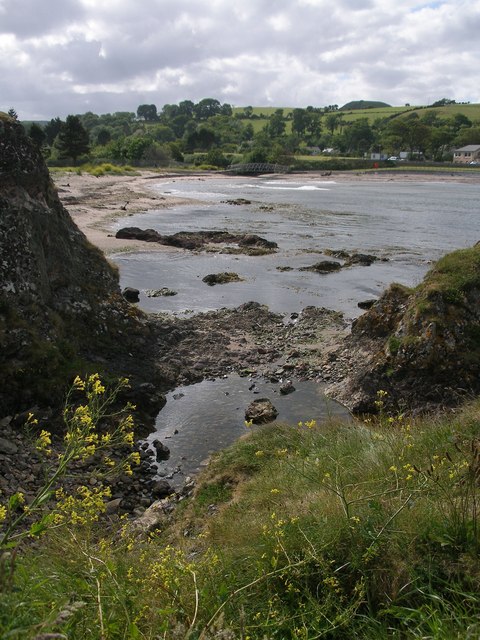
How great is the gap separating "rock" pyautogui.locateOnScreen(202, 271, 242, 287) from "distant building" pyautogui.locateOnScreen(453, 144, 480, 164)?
428 ft

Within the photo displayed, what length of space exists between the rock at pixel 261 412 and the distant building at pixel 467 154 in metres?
145

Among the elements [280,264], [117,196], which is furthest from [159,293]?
[117,196]

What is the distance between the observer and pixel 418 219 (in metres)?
58.2

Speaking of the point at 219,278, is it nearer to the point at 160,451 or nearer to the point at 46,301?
the point at 46,301

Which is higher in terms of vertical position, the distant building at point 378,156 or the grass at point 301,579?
the distant building at point 378,156

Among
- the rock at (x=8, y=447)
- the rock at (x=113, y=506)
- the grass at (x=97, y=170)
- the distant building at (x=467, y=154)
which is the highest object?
the distant building at (x=467, y=154)

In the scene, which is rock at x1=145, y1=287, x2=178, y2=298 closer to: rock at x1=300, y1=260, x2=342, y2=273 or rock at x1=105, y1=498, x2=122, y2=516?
rock at x1=300, y1=260, x2=342, y2=273

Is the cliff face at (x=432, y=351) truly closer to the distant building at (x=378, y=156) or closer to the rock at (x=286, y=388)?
the rock at (x=286, y=388)

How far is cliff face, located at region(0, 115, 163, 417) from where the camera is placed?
1298cm

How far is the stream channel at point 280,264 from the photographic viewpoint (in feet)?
47.5

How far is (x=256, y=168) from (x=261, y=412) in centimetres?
13026

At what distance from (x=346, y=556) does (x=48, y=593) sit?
2.54 m

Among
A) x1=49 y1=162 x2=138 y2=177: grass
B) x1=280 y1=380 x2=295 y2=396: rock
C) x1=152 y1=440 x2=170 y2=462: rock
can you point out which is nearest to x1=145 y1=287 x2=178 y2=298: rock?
x1=280 y1=380 x2=295 y2=396: rock

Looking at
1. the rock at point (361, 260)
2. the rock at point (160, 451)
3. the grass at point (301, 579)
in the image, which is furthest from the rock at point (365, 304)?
the grass at point (301, 579)
